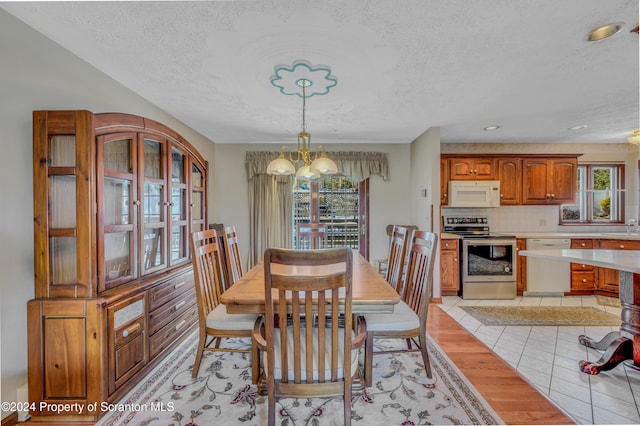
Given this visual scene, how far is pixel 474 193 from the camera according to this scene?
435cm

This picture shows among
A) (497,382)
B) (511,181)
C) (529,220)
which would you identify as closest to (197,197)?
(497,382)

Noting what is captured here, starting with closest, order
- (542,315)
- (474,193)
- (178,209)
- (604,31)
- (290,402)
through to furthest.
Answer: (604,31), (290,402), (178,209), (542,315), (474,193)

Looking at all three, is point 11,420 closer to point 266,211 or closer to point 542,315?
point 266,211

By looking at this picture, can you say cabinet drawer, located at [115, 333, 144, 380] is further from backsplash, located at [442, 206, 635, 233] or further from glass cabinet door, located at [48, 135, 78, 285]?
backsplash, located at [442, 206, 635, 233]

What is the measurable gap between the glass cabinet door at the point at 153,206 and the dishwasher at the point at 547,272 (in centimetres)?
478

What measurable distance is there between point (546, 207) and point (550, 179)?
527 mm

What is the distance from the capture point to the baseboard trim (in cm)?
153

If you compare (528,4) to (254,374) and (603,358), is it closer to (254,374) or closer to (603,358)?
(603,358)

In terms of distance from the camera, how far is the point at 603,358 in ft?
7.18

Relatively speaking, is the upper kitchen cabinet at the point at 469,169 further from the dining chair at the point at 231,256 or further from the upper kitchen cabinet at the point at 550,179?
the dining chair at the point at 231,256

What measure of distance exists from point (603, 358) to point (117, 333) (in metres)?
3.59

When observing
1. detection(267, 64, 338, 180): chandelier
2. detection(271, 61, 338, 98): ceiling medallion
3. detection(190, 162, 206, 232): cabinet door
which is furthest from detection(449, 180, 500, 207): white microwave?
detection(190, 162, 206, 232): cabinet door

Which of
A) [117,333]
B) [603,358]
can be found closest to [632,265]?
[603,358]

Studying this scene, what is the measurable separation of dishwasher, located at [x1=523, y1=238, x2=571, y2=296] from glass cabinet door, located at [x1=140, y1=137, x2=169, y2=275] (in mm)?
Answer: 4784
